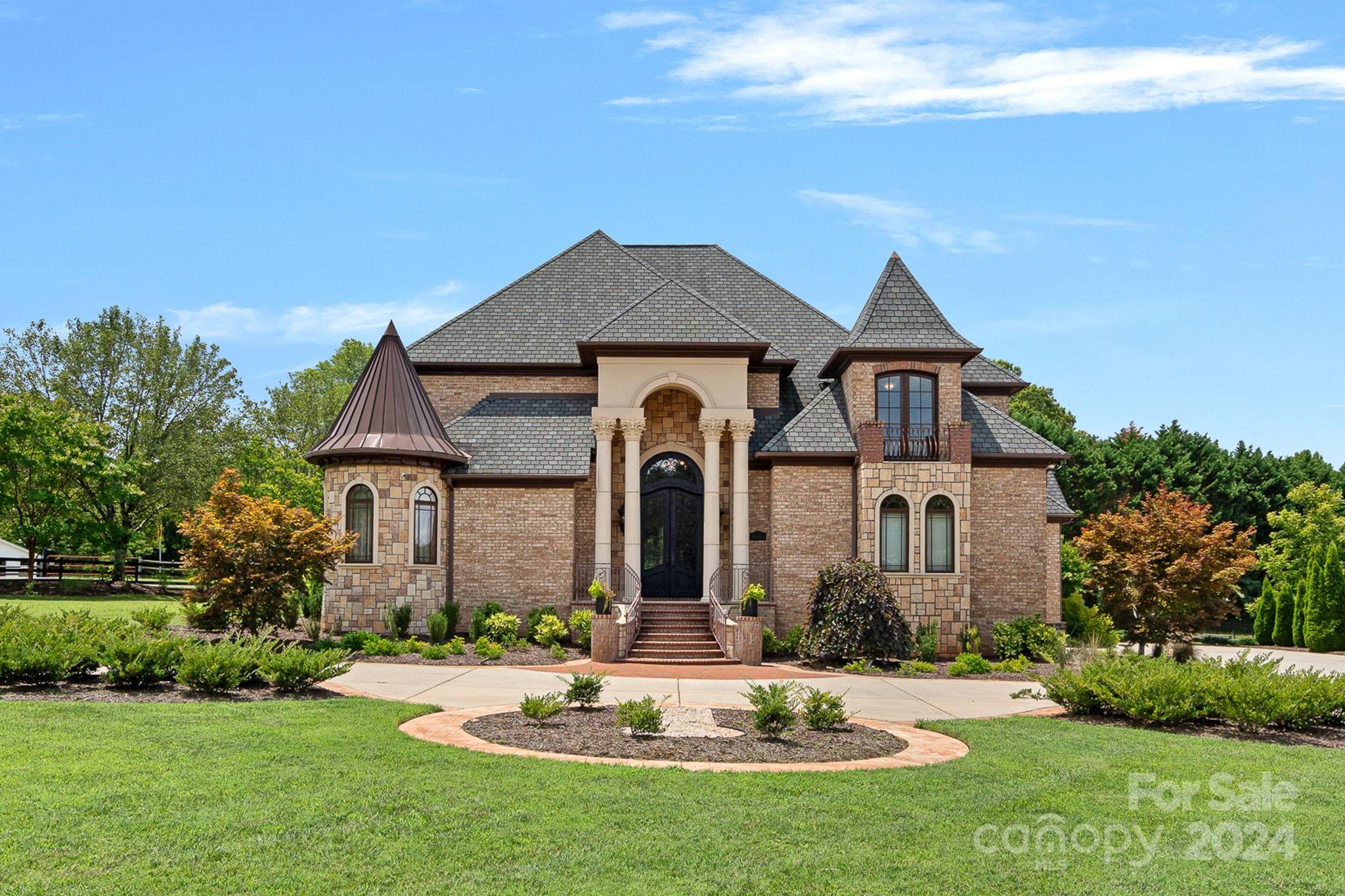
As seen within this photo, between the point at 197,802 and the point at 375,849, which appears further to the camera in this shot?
the point at 197,802

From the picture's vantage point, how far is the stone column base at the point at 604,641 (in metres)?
21.4

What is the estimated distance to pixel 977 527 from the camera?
24.6m

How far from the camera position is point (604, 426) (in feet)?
82.0

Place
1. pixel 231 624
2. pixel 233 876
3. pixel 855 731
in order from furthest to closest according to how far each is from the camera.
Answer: pixel 231 624 → pixel 855 731 → pixel 233 876

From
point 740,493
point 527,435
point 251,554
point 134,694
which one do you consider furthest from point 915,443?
point 134,694

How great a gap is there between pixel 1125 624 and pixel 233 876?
2334cm

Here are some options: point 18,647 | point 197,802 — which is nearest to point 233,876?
point 197,802

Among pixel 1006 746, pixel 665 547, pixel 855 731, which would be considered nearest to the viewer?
pixel 1006 746

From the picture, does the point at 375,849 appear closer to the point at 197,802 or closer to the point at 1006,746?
the point at 197,802

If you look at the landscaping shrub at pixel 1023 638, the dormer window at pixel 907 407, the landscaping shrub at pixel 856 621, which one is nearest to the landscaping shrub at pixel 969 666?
the landscaping shrub at pixel 856 621

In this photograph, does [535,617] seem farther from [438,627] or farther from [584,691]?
[584,691]

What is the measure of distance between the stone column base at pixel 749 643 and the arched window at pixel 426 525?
7946 millimetres

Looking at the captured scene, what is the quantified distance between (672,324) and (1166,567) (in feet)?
42.2

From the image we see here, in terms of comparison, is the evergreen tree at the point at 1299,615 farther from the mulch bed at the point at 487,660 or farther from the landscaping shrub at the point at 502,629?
the landscaping shrub at the point at 502,629
